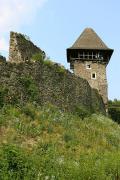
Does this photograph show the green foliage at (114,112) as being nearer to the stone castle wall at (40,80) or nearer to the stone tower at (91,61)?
the stone tower at (91,61)

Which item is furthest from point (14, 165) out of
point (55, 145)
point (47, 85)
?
point (47, 85)

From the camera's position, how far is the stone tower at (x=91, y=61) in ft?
153

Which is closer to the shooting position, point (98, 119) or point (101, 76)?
point (98, 119)

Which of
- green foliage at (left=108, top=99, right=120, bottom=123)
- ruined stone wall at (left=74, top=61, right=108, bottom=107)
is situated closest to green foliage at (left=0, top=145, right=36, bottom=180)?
ruined stone wall at (left=74, top=61, right=108, bottom=107)

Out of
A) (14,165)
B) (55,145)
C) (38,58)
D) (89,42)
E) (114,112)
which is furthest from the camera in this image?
(89,42)

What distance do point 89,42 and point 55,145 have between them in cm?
2768

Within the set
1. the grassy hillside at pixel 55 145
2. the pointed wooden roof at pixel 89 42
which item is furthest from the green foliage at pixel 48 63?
the pointed wooden roof at pixel 89 42

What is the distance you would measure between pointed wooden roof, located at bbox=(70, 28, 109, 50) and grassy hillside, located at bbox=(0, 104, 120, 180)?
16193 mm

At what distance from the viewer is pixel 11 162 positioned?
1568 centimetres

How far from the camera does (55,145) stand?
73.2ft

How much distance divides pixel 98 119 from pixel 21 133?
10.1 m

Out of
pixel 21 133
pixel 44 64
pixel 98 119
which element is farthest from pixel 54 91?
pixel 21 133

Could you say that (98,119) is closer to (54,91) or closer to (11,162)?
(54,91)

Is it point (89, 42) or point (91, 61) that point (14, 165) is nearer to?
point (91, 61)
